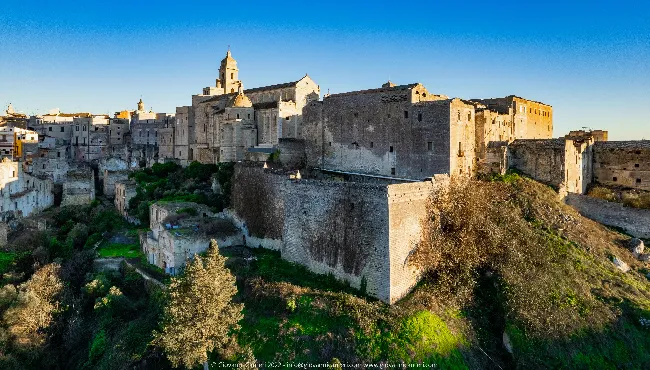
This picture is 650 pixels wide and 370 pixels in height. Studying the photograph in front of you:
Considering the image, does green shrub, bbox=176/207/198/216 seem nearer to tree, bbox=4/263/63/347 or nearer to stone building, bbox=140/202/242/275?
stone building, bbox=140/202/242/275

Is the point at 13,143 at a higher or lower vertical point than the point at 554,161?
higher

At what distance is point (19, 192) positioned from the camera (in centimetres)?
3503

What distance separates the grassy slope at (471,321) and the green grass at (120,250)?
1089cm

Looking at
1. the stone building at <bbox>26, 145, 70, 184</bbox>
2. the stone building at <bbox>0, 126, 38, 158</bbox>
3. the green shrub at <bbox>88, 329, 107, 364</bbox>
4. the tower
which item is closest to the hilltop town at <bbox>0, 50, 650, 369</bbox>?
the green shrub at <bbox>88, 329, 107, 364</bbox>

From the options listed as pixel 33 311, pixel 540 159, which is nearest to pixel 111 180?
pixel 33 311

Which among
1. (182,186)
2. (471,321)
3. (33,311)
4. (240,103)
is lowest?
(33,311)

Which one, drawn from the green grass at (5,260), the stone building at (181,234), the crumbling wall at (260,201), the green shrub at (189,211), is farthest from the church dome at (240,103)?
the green grass at (5,260)

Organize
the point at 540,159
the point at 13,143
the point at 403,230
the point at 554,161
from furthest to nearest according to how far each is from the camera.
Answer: the point at 13,143 → the point at 540,159 → the point at 554,161 → the point at 403,230

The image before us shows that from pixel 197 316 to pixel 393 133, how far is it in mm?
14274

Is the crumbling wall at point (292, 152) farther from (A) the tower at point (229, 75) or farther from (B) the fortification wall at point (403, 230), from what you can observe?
(A) the tower at point (229, 75)

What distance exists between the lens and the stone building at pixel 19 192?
33.6 metres

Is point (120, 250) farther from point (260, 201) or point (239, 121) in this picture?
point (239, 121)

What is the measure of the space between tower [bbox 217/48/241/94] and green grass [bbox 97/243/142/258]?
2487 cm

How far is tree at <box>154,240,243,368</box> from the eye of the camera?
52.2 ft
